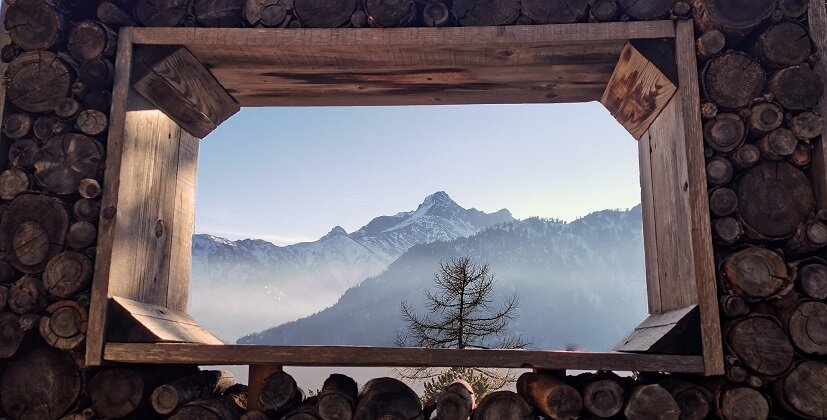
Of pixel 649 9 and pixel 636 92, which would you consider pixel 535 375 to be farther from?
pixel 649 9

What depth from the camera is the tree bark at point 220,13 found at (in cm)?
348

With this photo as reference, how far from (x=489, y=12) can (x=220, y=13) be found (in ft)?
4.65

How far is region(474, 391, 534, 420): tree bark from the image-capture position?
3.03 meters

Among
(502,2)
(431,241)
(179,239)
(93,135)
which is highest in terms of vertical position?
(431,241)

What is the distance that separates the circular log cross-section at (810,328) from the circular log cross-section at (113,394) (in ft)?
9.98

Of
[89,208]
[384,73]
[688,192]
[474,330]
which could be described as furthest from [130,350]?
[474,330]

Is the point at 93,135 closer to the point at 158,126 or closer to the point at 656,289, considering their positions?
the point at 158,126

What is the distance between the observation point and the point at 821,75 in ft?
10.4

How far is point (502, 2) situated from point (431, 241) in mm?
134500

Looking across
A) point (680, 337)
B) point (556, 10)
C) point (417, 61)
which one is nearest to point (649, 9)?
point (556, 10)

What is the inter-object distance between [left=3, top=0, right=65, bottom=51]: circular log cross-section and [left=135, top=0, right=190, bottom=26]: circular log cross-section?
41 cm

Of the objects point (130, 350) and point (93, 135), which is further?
point (93, 135)

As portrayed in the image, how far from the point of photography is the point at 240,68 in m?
3.72

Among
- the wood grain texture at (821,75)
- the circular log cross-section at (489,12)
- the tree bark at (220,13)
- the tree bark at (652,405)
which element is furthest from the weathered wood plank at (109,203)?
the wood grain texture at (821,75)
